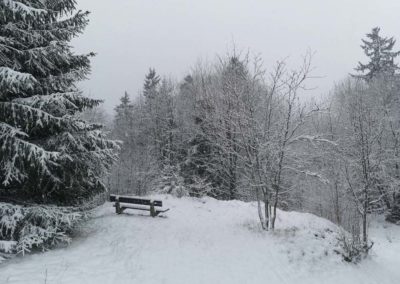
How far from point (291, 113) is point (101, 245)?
7148 millimetres

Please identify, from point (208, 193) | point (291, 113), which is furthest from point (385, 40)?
point (291, 113)

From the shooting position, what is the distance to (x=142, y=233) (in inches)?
409

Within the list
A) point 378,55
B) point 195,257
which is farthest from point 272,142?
point 378,55

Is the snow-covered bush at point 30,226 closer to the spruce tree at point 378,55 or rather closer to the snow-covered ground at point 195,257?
the snow-covered ground at point 195,257

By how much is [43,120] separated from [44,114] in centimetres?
22

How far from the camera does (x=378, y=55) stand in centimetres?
3145

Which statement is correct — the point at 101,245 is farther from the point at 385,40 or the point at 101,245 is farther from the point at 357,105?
the point at 385,40

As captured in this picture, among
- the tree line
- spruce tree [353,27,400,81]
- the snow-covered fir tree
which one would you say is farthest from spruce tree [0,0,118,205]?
spruce tree [353,27,400,81]

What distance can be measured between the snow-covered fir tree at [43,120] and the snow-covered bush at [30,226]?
4 centimetres

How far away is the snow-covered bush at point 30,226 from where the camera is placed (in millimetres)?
7570

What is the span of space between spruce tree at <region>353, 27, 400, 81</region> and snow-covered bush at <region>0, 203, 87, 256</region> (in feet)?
95.6

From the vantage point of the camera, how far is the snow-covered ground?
712 cm

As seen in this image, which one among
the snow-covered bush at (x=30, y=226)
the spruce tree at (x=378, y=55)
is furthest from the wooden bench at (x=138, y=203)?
the spruce tree at (x=378, y=55)

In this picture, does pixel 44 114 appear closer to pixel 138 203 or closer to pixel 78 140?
pixel 78 140
